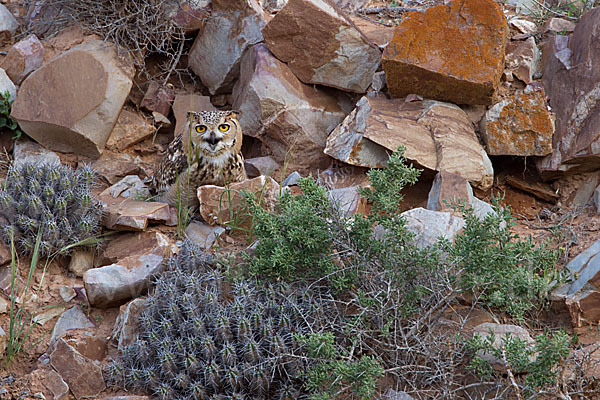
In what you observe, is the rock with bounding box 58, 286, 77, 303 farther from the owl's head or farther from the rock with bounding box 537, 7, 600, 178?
the rock with bounding box 537, 7, 600, 178

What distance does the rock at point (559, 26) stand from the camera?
5.38 metres

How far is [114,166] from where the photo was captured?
219 inches

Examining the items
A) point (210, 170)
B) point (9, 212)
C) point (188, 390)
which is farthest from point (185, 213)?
point (188, 390)

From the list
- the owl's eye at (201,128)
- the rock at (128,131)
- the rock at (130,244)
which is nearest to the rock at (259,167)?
the owl's eye at (201,128)

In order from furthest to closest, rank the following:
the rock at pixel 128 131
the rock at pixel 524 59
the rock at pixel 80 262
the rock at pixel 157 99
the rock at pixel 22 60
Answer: the rock at pixel 157 99, the rock at pixel 128 131, the rock at pixel 22 60, the rock at pixel 524 59, the rock at pixel 80 262

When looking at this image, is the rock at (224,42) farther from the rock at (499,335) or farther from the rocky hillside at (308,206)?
the rock at (499,335)

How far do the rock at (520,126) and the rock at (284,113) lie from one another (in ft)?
4.57

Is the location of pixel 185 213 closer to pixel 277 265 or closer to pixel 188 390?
pixel 277 265

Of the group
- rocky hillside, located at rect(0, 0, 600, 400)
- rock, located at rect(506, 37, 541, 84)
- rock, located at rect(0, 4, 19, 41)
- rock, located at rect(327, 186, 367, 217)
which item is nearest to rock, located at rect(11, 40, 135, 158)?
rocky hillside, located at rect(0, 0, 600, 400)

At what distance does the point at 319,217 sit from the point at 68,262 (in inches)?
77.0

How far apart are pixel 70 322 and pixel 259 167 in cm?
228

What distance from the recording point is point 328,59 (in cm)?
543

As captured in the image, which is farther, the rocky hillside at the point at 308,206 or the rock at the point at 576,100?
the rock at the point at 576,100

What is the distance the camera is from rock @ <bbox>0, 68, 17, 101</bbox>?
17.9 ft
